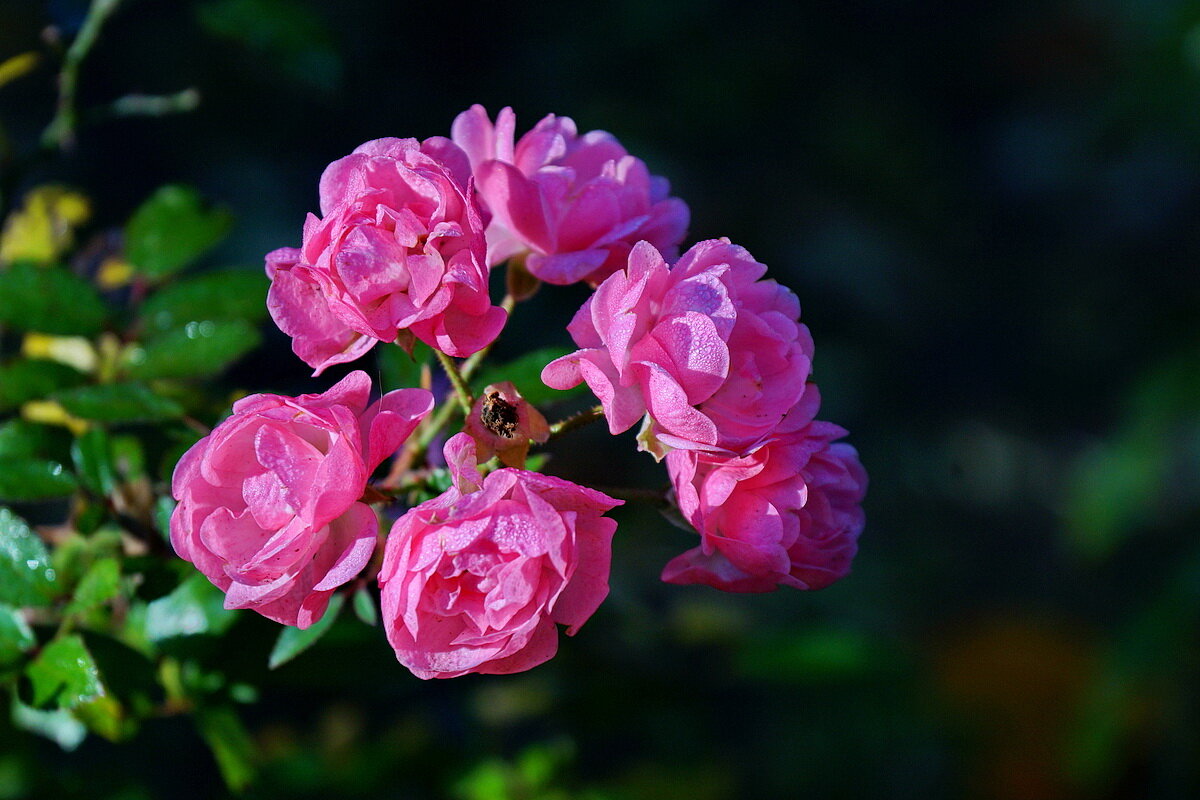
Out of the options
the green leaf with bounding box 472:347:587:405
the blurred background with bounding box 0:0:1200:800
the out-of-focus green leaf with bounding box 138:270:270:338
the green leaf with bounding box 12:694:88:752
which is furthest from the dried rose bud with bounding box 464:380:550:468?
the blurred background with bounding box 0:0:1200:800

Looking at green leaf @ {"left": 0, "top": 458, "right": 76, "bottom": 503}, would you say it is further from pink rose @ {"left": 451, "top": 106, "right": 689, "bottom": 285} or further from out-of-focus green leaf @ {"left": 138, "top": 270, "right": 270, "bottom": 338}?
pink rose @ {"left": 451, "top": 106, "right": 689, "bottom": 285}

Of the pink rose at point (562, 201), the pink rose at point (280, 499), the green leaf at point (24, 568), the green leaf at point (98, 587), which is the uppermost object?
the pink rose at point (562, 201)

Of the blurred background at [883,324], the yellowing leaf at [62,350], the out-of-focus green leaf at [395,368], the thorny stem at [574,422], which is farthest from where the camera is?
the blurred background at [883,324]

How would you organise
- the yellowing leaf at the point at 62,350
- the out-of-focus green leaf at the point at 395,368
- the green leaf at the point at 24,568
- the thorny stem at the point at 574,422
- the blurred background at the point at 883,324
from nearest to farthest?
the thorny stem at the point at 574,422, the green leaf at the point at 24,568, the out-of-focus green leaf at the point at 395,368, the yellowing leaf at the point at 62,350, the blurred background at the point at 883,324

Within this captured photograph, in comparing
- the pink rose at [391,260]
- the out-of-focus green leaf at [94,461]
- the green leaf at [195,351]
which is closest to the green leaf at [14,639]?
the out-of-focus green leaf at [94,461]

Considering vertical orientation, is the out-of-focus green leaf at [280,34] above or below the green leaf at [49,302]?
above

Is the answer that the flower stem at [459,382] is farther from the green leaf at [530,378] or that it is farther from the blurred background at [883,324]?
the blurred background at [883,324]

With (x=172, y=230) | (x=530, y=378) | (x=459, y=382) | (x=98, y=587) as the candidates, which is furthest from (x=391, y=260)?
(x=172, y=230)
